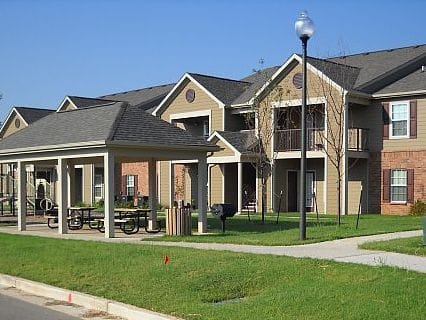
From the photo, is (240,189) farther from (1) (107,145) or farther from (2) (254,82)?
(1) (107,145)

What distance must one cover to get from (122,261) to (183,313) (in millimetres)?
4346

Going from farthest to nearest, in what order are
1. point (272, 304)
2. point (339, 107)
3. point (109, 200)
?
point (339, 107), point (109, 200), point (272, 304)

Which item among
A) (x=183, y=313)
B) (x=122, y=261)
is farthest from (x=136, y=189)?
(x=183, y=313)

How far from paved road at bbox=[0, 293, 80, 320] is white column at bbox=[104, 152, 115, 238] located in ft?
24.4

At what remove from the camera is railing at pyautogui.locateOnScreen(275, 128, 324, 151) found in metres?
30.7

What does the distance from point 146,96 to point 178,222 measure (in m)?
30.1

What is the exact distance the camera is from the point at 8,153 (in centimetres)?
2217

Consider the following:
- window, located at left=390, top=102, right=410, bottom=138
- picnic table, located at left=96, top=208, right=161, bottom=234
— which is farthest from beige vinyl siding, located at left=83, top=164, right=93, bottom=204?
window, located at left=390, top=102, right=410, bottom=138

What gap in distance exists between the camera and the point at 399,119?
29.2m

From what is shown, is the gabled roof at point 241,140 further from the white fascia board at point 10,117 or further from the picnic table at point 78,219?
the white fascia board at point 10,117

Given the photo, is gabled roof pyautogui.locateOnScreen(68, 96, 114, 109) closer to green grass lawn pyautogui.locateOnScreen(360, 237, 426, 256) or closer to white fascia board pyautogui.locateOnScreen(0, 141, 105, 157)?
white fascia board pyautogui.locateOnScreen(0, 141, 105, 157)

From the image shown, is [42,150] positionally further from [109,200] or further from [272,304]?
[272,304]

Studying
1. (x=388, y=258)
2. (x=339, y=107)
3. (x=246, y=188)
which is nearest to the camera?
(x=388, y=258)

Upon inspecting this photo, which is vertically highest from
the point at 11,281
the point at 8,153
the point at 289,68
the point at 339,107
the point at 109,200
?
the point at 289,68
